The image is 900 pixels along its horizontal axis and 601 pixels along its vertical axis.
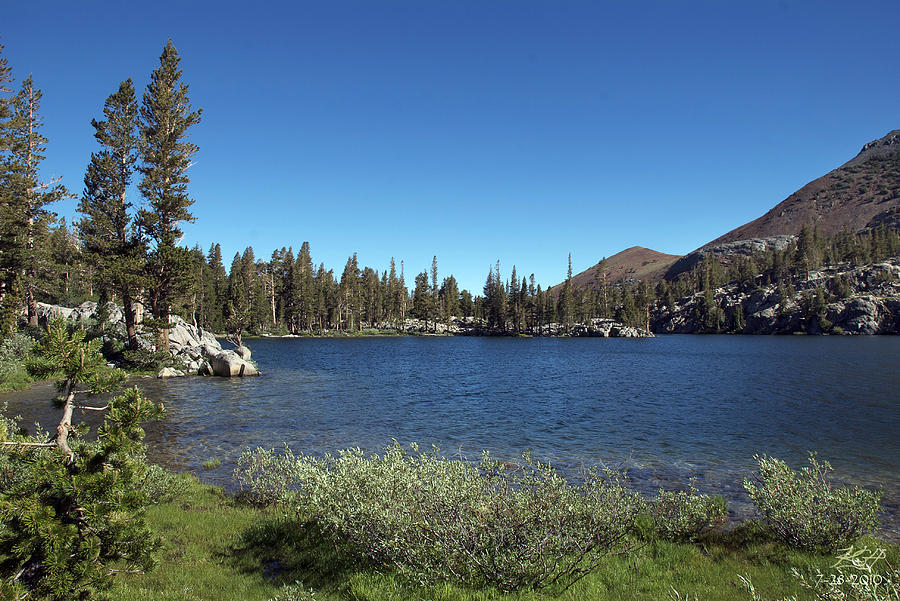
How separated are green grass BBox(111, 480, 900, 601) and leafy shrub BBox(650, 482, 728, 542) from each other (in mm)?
364

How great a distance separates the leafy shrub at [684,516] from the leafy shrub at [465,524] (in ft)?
5.08

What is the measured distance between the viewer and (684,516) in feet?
32.6

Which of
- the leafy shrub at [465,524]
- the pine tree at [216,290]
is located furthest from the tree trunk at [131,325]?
the pine tree at [216,290]

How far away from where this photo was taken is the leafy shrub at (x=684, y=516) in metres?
9.77

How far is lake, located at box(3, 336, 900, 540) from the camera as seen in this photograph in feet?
57.0

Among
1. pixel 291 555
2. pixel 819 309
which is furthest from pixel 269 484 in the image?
pixel 819 309

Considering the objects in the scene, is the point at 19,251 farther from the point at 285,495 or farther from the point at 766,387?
the point at 766,387

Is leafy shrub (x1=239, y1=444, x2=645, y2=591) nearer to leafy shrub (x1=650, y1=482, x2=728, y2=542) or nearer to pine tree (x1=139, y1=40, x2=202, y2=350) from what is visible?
leafy shrub (x1=650, y1=482, x2=728, y2=542)

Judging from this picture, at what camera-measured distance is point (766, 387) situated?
122 feet

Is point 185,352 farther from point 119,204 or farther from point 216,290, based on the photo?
point 216,290

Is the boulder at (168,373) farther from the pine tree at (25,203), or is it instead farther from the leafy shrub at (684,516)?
the leafy shrub at (684,516)

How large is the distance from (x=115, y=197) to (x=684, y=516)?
1856 inches

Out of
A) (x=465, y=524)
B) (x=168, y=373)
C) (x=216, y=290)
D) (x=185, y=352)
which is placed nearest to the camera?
(x=465, y=524)

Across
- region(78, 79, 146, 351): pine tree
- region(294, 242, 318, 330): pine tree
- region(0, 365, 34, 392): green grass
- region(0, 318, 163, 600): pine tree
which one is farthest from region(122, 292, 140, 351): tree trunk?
region(294, 242, 318, 330): pine tree
